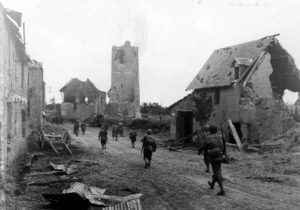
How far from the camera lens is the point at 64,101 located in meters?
72.9

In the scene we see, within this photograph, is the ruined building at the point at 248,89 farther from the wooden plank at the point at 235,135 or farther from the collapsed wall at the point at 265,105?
the wooden plank at the point at 235,135

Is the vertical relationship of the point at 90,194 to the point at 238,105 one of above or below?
below

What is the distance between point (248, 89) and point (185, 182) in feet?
49.8

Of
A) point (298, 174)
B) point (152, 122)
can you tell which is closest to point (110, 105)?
point (152, 122)

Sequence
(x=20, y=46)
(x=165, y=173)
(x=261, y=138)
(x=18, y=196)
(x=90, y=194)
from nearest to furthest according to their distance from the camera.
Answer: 1. (x=90, y=194)
2. (x=18, y=196)
3. (x=165, y=173)
4. (x=20, y=46)
5. (x=261, y=138)

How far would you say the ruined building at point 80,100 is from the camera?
7144 centimetres

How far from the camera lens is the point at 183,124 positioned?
36.2 metres

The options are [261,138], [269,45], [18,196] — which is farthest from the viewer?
[269,45]

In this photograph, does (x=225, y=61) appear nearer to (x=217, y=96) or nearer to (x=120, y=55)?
(x=217, y=96)

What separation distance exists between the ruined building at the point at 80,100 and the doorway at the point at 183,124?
37.6 metres

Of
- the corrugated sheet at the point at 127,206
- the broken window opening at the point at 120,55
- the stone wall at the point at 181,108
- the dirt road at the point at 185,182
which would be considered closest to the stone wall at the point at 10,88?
the dirt road at the point at 185,182

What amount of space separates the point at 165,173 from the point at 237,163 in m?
5.61

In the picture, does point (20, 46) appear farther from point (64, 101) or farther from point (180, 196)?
point (64, 101)

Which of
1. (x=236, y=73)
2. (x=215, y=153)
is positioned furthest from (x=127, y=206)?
(x=236, y=73)
